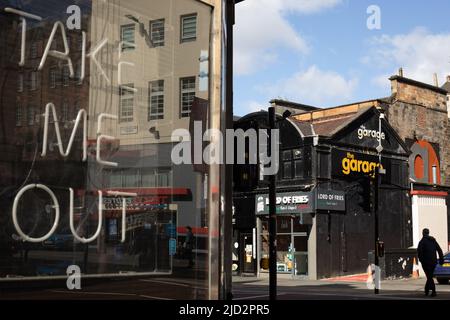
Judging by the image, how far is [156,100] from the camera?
6.88 metres

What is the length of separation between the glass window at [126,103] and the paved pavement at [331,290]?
28.8ft

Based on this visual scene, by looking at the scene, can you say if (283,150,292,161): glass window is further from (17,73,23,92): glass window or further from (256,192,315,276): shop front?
(17,73,23,92): glass window

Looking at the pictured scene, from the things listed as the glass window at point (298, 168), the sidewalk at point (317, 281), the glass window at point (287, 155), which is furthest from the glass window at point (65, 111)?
the glass window at point (287, 155)

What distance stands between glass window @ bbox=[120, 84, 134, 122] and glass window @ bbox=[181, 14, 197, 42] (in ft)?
4.21

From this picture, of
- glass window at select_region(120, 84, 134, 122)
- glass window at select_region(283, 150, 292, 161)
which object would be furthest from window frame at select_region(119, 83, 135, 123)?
glass window at select_region(283, 150, 292, 161)

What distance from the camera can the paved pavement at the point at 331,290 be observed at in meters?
15.0

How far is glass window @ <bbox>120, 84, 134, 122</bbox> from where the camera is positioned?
20.9 feet

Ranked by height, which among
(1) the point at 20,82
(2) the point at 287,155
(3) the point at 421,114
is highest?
(3) the point at 421,114

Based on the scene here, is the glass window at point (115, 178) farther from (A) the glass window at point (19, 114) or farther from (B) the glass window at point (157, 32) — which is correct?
(B) the glass window at point (157, 32)

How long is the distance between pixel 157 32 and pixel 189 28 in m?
0.67

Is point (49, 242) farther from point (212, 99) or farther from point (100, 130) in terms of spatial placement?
point (212, 99)

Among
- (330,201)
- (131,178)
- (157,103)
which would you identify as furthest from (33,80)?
(330,201)

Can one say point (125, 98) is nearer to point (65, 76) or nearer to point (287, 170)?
point (65, 76)
